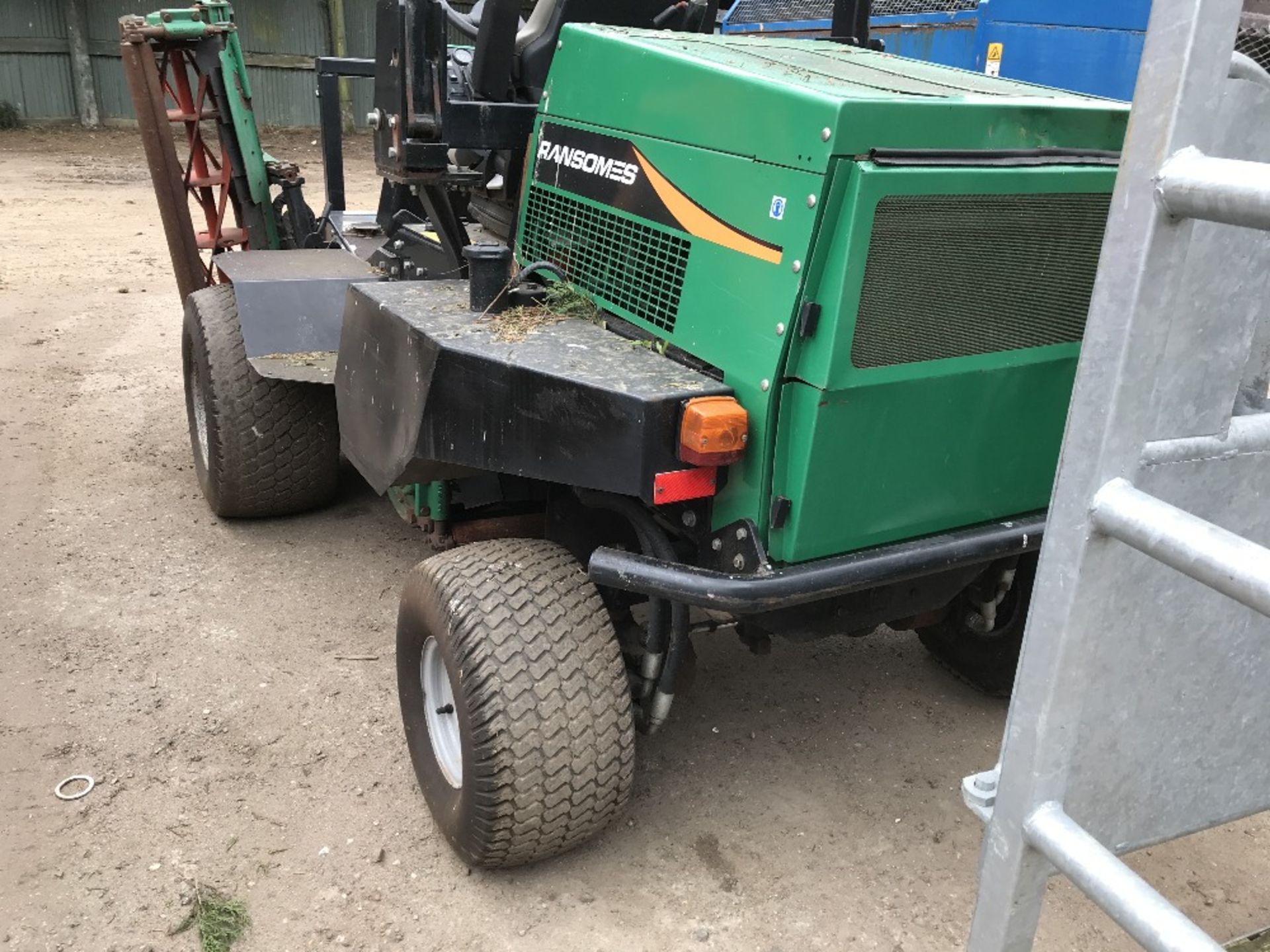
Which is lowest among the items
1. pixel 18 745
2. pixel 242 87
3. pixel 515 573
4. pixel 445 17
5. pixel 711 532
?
pixel 18 745

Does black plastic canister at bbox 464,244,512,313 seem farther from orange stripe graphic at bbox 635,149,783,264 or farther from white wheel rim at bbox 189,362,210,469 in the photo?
white wheel rim at bbox 189,362,210,469

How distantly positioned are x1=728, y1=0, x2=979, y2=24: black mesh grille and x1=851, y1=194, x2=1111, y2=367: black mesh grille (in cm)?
486

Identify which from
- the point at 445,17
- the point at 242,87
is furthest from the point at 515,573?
the point at 242,87

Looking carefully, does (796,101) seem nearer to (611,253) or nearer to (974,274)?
(974,274)

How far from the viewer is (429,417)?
252cm

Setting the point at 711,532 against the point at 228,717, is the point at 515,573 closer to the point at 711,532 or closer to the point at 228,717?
the point at 711,532

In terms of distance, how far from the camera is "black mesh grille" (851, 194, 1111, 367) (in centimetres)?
213

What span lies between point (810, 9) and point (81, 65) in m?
12.9

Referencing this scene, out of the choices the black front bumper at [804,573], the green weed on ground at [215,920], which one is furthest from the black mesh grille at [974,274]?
the green weed on ground at [215,920]

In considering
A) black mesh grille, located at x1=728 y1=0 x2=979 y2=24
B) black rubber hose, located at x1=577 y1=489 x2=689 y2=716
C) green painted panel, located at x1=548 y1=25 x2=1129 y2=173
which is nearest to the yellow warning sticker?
black mesh grille, located at x1=728 y1=0 x2=979 y2=24

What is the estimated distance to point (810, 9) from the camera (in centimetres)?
738

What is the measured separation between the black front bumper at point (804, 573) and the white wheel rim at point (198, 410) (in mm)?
2524

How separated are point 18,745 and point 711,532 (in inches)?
82.7

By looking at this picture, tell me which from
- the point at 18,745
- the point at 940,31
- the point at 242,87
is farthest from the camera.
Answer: the point at 940,31
